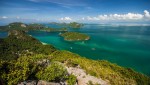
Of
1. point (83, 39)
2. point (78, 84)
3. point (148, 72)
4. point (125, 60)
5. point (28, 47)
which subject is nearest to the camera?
point (78, 84)

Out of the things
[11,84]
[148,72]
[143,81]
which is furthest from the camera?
[148,72]

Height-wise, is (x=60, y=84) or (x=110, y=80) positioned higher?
(x=60, y=84)

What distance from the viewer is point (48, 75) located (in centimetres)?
2208

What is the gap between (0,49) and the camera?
250 ft

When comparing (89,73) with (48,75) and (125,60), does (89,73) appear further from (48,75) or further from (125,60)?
(125,60)

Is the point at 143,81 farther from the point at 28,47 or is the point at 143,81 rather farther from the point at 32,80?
the point at 28,47

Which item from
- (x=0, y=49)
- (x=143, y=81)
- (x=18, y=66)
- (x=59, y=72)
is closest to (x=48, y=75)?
(x=59, y=72)

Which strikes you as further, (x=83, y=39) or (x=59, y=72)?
(x=83, y=39)

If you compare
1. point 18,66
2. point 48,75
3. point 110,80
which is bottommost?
point 110,80

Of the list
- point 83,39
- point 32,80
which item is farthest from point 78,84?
point 83,39

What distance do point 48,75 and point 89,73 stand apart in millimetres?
14091

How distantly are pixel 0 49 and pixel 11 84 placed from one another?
222ft

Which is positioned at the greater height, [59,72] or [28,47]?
[59,72]

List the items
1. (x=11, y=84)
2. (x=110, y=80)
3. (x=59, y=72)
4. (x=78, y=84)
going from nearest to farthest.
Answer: (x=11, y=84), (x=59, y=72), (x=78, y=84), (x=110, y=80)
